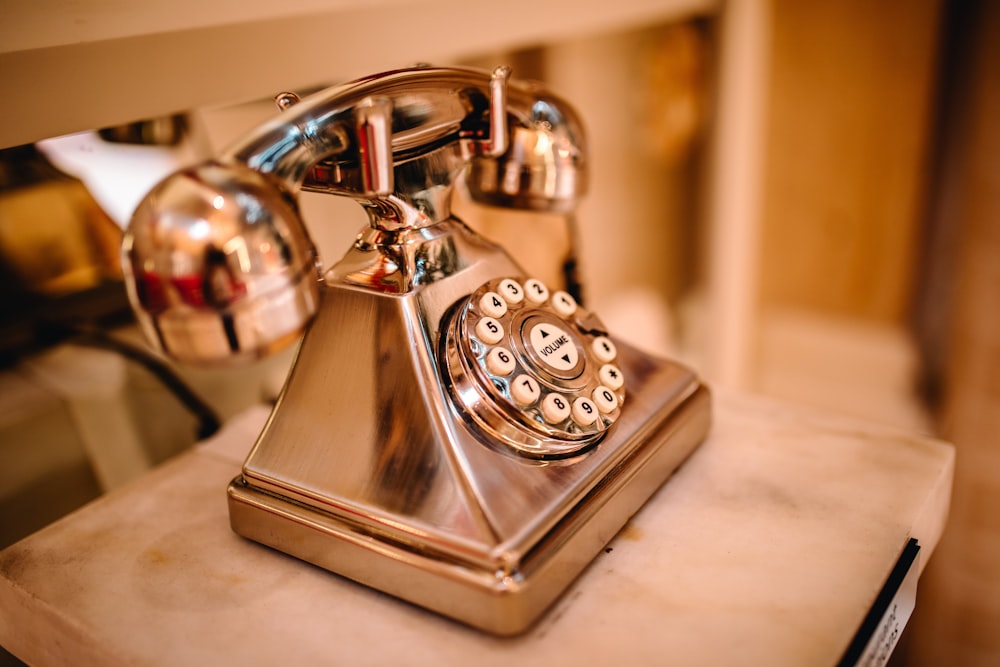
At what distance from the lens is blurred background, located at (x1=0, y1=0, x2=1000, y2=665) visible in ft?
2.23

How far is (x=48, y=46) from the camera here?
55 cm

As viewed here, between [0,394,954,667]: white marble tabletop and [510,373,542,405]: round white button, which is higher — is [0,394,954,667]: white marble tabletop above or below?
below

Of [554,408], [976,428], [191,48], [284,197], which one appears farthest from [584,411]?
[976,428]

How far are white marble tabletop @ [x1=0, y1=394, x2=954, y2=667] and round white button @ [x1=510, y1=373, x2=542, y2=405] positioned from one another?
4.7 inches

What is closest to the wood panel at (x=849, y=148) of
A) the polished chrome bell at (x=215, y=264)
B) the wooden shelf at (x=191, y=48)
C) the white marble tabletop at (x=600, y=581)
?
the wooden shelf at (x=191, y=48)

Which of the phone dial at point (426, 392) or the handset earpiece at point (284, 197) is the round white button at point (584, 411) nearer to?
the phone dial at point (426, 392)

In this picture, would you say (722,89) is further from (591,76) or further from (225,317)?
(225,317)

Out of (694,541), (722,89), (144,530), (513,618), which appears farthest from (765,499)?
(722,89)

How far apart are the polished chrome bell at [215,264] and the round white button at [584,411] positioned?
21cm

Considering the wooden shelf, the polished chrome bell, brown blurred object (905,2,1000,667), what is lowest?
brown blurred object (905,2,1000,667)

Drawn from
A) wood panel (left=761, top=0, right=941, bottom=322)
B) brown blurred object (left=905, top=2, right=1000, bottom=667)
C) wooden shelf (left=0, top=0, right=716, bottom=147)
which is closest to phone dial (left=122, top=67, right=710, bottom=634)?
wooden shelf (left=0, top=0, right=716, bottom=147)

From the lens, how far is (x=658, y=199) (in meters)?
1.80

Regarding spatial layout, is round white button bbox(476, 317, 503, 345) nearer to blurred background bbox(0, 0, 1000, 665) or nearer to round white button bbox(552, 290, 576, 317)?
round white button bbox(552, 290, 576, 317)

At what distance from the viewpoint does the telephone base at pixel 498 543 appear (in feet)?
1.46
